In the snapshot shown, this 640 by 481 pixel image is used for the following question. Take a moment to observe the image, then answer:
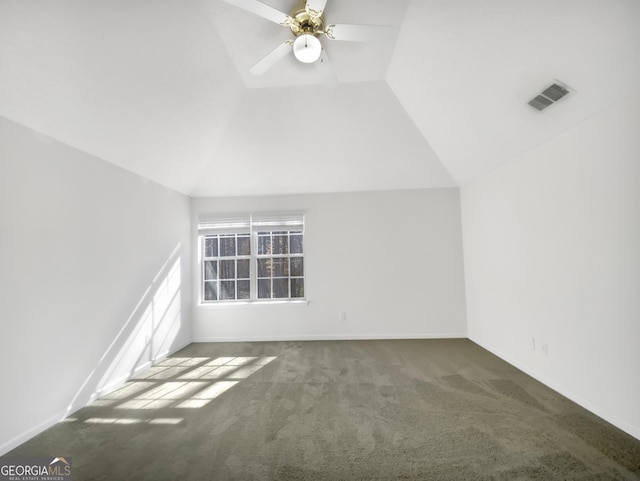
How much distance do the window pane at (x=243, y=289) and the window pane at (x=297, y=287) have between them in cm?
74

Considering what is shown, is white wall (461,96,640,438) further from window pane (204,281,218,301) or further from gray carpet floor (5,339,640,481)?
window pane (204,281,218,301)

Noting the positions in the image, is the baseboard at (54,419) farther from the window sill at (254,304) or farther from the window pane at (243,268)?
the window pane at (243,268)

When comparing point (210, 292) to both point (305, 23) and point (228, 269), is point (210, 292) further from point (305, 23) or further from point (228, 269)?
point (305, 23)

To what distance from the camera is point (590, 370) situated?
2.27 metres

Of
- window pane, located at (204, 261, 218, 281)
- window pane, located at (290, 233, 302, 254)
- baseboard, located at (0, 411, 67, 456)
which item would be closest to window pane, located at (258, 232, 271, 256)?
window pane, located at (290, 233, 302, 254)

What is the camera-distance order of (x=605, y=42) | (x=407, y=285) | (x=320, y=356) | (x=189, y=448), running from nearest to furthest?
(x=605, y=42) → (x=189, y=448) → (x=320, y=356) → (x=407, y=285)

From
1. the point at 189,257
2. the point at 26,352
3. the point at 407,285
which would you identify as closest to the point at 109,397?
the point at 26,352

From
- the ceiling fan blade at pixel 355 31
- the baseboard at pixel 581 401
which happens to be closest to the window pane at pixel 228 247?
the ceiling fan blade at pixel 355 31

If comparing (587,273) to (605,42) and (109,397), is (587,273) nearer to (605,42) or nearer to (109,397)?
(605,42)

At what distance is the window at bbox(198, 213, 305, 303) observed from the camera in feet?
15.3

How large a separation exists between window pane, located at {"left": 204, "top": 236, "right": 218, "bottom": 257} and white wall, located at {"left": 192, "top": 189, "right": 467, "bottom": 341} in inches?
14.1

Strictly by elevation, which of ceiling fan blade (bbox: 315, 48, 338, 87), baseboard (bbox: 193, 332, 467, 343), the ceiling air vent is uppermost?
ceiling fan blade (bbox: 315, 48, 338, 87)

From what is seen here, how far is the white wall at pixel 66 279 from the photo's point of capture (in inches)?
79.1

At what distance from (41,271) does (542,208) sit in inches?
175
